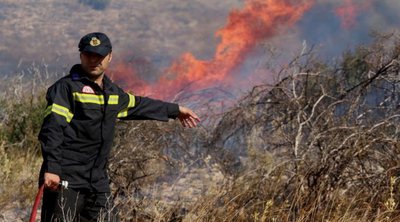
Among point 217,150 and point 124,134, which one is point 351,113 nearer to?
point 217,150

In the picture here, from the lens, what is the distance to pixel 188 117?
487 cm

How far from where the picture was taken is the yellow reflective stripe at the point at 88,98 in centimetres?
418

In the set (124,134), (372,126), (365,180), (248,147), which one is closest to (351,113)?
(372,126)

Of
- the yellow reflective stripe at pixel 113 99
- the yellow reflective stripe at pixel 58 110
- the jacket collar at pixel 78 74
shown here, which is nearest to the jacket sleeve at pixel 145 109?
the yellow reflective stripe at pixel 113 99

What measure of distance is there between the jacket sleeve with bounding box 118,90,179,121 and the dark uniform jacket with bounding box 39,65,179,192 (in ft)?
0.06

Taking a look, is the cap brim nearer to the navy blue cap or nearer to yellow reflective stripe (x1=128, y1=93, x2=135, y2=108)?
the navy blue cap

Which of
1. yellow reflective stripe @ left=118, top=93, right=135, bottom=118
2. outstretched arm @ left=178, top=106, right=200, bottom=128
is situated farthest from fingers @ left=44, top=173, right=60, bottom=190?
outstretched arm @ left=178, top=106, right=200, bottom=128

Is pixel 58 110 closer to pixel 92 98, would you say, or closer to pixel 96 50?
pixel 92 98

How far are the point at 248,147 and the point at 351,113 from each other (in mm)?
1683

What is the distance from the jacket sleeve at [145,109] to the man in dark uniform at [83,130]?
85 millimetres

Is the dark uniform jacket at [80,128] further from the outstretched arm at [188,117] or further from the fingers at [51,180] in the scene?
the outstretched arm at [188,117]

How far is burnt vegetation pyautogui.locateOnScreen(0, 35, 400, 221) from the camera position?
5516 mm

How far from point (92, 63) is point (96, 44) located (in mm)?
137

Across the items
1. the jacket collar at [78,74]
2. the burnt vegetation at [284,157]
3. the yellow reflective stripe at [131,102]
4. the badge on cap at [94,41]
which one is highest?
the badge on cap at [94,41]
